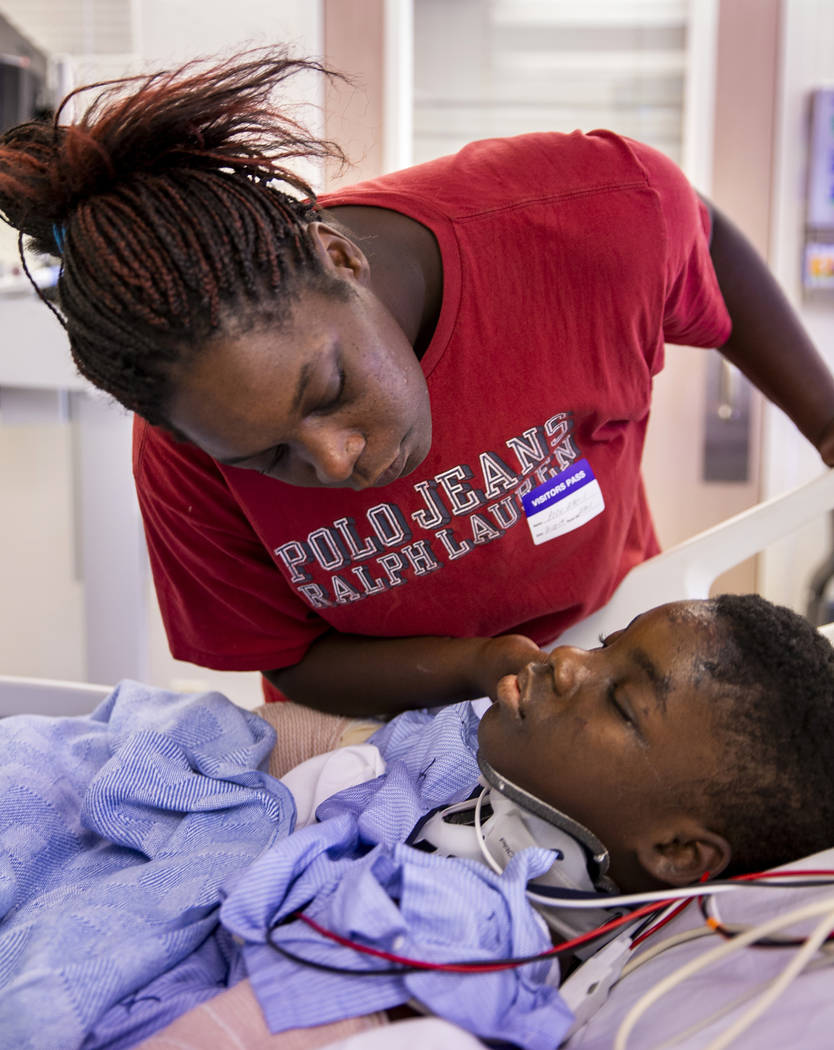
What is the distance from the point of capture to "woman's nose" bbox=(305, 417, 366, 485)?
858 millimetres

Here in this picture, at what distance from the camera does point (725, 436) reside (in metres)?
3.11

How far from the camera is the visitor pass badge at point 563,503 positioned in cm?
115

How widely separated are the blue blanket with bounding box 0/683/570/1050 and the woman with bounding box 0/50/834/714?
0.49 ft

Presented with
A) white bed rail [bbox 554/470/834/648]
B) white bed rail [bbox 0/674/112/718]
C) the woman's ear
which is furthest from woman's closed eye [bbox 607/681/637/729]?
white bed rail [bbox 0/674/112/718]

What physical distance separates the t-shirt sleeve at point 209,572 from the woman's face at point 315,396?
0.62 ft

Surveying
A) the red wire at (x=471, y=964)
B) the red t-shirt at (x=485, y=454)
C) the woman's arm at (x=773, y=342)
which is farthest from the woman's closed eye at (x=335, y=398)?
the woman's arm at (x=773, y=342)

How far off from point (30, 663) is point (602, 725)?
2.72m

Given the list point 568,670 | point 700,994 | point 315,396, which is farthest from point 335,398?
point 700,994

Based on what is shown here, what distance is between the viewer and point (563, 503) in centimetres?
117

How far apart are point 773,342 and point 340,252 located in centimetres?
A: 76

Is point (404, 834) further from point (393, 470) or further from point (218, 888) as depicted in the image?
point (393, 470)

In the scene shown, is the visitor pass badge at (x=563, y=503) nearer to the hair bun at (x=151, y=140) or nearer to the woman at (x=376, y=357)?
the woman at (x=376, y=357)

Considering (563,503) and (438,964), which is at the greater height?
(563,503)

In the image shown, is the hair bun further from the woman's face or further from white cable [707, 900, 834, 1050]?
white cable [707, 900, 834, 1050]
